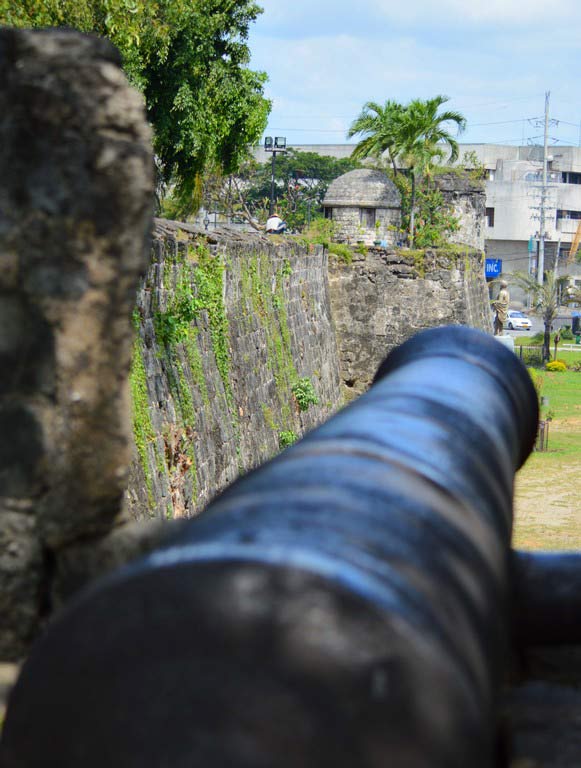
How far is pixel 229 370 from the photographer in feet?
38.7

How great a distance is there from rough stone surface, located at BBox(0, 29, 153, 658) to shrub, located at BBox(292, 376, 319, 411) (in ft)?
42.2

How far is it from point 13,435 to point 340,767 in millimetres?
1329

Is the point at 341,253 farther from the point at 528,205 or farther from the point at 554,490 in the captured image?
the point at 528,205

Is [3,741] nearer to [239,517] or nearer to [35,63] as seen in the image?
[239,517]

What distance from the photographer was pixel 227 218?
3762cm

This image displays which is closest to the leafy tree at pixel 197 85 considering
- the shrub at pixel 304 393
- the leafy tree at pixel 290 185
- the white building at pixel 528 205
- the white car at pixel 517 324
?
the shrub at pixel 304 393

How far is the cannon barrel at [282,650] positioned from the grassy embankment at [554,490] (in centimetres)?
1146

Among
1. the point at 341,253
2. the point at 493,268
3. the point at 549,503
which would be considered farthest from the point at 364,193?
the point at 493,268

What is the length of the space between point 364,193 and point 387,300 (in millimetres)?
4602

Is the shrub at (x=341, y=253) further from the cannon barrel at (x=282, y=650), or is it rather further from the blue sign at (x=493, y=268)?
the blue sign at (x=493, y=268)

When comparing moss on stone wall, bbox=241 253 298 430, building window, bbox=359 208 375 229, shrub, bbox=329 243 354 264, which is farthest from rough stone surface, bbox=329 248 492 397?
moss on stone wall, bbox=241 253 298 430

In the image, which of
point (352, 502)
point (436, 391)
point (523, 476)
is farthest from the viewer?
point (523, 476)

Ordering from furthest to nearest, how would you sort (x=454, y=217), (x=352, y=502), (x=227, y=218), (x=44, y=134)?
(x=227, y=218)
(x=454, y=217)
(x=44, y=134)
(x=352, y=502)

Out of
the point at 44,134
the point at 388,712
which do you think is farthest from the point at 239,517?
the point at 44,134
